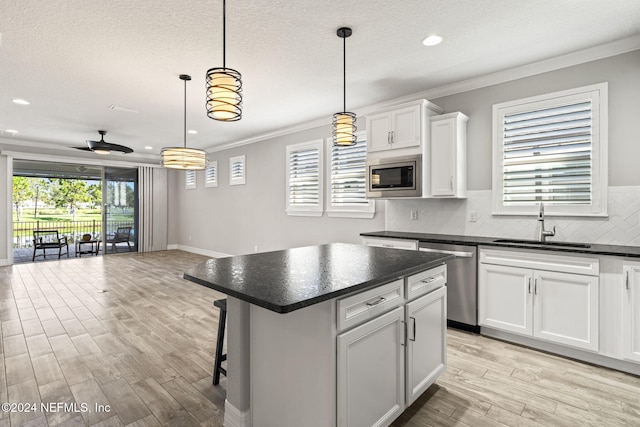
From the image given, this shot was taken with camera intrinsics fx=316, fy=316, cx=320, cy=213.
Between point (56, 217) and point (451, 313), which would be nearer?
point (451, 313)

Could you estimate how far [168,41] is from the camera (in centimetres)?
286

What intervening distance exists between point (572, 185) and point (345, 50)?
2600 mm

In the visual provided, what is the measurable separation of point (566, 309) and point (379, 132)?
267 centimetres

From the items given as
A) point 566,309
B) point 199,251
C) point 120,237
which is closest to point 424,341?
point 566,309

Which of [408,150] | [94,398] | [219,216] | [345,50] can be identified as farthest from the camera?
[219,216]

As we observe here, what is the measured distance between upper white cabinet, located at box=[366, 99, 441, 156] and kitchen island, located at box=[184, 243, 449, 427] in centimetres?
204

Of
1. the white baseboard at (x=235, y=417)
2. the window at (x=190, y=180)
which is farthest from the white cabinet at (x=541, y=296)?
the window at (x=190, y=180)

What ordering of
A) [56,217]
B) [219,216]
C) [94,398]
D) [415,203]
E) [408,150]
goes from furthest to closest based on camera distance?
[56,217], [219,216], [415,203], [408,150], [94,398]

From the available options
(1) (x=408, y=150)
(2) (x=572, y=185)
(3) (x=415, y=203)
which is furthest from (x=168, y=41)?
(2) (x=572, y=185)

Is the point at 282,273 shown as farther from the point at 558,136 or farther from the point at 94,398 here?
the point at 558,136

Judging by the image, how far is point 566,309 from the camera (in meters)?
2.73

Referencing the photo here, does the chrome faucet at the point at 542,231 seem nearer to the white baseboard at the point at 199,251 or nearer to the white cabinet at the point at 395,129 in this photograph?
the white cabinet at the point at 395,129

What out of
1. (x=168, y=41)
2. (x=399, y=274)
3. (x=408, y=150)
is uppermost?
(x=168, y=41)

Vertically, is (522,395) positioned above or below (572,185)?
below
